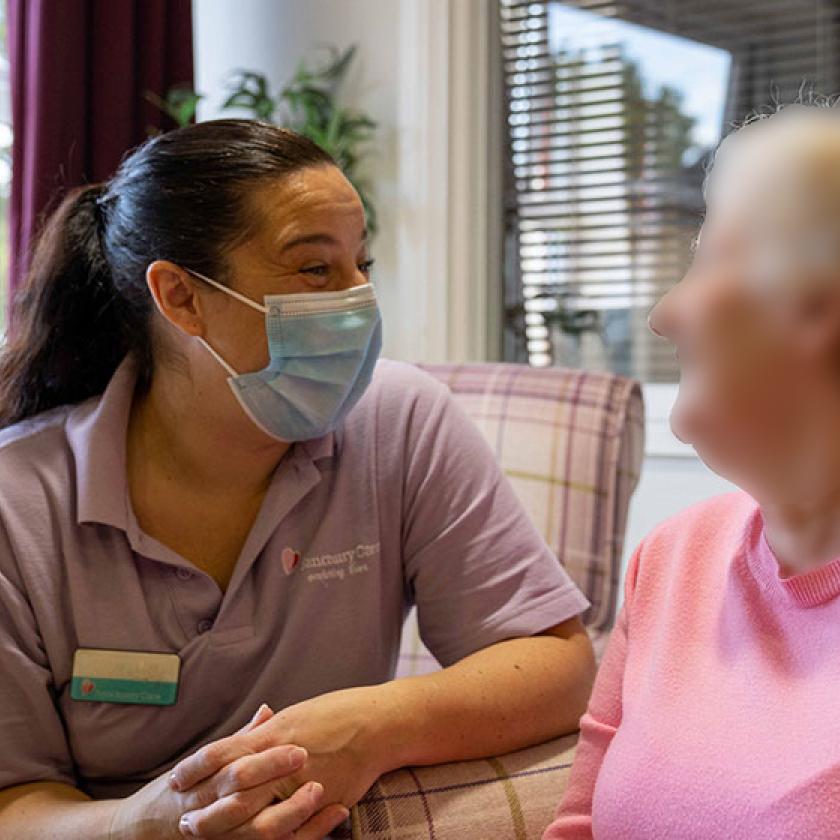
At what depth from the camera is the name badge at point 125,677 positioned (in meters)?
1.36

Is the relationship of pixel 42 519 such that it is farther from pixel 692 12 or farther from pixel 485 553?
pixel 692 12

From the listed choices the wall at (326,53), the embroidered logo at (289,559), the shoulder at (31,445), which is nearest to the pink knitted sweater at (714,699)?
the embroidered logo at (289,559)

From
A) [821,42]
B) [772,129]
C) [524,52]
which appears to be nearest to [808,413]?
[772,129]

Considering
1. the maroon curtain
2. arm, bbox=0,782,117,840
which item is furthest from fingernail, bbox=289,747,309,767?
the maroon curtain

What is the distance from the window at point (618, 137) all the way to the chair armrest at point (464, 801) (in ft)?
7.12

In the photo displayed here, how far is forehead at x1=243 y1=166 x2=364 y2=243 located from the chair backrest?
55 cm

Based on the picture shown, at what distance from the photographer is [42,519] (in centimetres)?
138

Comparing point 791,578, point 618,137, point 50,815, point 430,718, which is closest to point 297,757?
point 430,718

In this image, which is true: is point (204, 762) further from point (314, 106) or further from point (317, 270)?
point (314, 106)

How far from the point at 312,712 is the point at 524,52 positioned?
2.66 metres

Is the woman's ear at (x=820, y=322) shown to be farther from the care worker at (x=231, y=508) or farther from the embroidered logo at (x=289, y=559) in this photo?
the embroidered logo at (x=289, y=559)

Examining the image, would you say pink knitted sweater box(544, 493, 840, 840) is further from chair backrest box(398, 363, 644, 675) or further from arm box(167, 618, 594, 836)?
chair backrest box(398, 363, 644, 675)

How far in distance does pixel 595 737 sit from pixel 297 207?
2.23ft

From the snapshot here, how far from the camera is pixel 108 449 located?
1430mm
